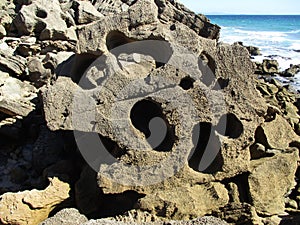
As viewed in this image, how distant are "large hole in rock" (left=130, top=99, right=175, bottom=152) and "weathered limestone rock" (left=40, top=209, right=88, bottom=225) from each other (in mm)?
949

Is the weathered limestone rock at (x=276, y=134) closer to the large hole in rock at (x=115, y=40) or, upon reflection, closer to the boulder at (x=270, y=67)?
the large hole in rock at (x=115, y=40)

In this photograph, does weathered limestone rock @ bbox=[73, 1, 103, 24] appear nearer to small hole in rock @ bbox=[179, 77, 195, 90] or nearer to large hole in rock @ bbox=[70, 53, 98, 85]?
large hole in rock @ bbox=[70, 53, 98, 85]

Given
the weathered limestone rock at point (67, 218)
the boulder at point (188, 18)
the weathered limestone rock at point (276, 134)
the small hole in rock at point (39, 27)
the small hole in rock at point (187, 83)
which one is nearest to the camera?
the weathered limestone rock at point (67, 218)

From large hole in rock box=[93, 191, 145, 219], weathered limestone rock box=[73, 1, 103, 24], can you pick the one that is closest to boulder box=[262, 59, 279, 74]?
weathered limestone rock box=[73, 1, 103, 24]

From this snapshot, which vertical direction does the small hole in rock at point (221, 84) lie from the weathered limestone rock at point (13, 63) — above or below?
above

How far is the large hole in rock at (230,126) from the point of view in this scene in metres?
3.62

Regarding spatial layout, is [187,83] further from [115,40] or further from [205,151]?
[115,40]

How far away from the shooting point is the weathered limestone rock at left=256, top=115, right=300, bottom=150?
4199 millimetres

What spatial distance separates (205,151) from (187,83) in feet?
2.36

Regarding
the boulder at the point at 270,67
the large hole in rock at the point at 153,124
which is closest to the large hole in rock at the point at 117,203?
the large hole in rock at the point at 153,124

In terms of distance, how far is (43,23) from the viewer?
708 centimetres

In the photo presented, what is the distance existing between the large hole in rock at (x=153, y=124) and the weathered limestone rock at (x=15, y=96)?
5.85 ft

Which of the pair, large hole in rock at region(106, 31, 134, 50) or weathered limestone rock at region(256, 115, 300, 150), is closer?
large hole in rock at region(106, 31, 134, 50)

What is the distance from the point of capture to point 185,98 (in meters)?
3.47
